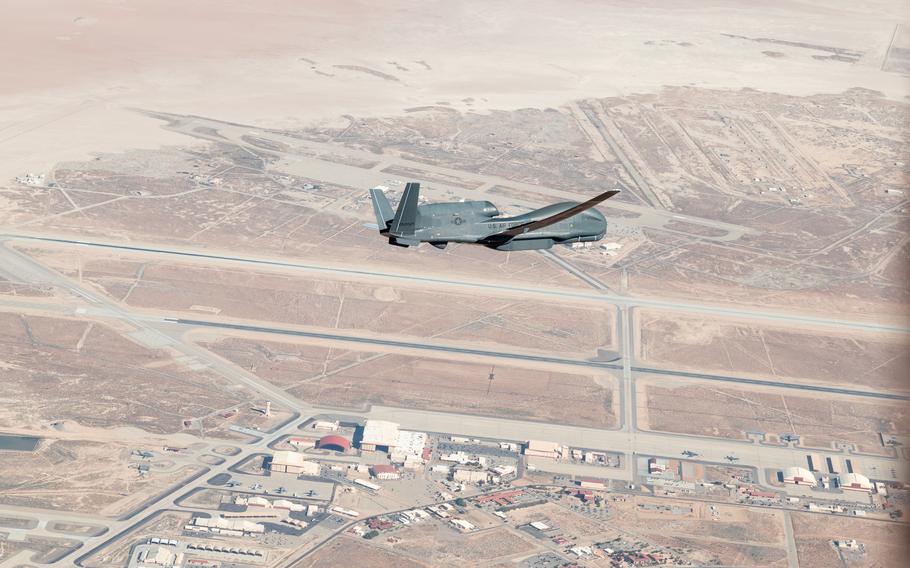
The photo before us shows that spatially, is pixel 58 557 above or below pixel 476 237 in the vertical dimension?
below

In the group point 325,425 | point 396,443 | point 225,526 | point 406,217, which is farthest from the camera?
point 325,425

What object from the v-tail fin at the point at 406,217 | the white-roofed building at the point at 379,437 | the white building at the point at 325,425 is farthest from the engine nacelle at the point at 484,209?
the white building at the point at 325,425

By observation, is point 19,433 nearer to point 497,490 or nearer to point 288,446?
point 288,446

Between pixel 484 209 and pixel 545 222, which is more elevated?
pixel 484 209

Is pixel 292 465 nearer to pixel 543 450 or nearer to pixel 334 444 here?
pixel 334 444

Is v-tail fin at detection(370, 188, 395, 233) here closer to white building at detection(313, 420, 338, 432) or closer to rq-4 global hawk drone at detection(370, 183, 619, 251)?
rq-4 global hawk drone at detection(370, 183, 619, 251)

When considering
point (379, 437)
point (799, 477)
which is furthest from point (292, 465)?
point (799, 477)

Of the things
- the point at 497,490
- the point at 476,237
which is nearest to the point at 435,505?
the point at 497,490
